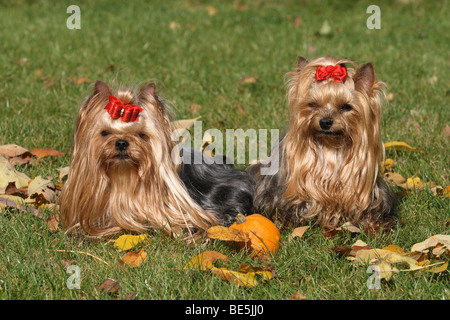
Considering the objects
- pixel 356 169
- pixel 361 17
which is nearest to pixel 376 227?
pixel 356 169

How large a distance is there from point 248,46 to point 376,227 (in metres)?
4.98

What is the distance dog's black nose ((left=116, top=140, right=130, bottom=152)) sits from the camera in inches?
146

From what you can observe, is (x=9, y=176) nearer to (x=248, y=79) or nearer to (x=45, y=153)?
(x=45, y=153)

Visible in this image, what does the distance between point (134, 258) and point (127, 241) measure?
225 millimetres

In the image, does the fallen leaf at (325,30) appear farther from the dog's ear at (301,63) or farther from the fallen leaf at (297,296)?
the fallen leaf at (297,296)

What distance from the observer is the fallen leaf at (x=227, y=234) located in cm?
376

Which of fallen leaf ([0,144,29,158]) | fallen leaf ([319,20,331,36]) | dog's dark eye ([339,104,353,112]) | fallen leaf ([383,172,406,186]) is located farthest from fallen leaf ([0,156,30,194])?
fallen leaf ([319,20,331,36])

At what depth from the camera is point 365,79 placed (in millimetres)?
3955

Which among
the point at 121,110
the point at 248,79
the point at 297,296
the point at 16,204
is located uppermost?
the point at 248,79

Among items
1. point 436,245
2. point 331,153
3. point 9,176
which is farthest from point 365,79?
point 9,176

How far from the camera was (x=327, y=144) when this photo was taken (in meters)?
4.07

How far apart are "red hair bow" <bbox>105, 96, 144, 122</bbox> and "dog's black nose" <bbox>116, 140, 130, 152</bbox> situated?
134mm

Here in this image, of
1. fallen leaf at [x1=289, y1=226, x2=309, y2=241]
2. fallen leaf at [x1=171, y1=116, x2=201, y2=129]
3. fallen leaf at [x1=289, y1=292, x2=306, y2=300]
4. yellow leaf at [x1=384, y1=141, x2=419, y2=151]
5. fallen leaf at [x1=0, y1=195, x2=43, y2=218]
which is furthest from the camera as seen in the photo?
fallen leaf at [x1=171, y1=116, x2=201, y2=129]

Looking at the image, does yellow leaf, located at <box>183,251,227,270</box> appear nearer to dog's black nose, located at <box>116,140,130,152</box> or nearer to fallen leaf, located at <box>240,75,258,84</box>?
dog's black nose, located at <box>116,140,130,152</box>
